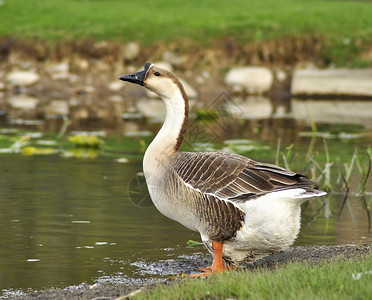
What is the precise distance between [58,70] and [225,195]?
18.6m

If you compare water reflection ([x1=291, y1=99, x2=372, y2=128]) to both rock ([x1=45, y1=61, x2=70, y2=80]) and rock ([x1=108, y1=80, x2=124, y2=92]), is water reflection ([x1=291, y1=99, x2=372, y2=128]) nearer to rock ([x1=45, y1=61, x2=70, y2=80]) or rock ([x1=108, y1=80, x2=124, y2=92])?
rock ([x1=108, y1=80, x2=124, y2=92])

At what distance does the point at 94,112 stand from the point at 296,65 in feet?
26.0

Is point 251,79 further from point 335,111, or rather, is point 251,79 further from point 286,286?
point 286,286

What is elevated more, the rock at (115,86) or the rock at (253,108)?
the rock at (115,86)

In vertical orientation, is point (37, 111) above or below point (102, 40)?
below

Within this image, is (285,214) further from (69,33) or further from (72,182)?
(69,33)

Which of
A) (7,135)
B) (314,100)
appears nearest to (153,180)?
(7,135)

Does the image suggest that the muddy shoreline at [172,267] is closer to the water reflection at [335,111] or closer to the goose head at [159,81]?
the goose head at [159,81]

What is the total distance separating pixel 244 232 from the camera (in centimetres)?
645

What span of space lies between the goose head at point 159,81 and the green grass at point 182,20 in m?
17.7

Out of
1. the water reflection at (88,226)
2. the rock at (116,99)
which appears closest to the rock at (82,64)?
the rock at (116,99)

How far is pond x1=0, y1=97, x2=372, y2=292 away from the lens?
6.89 metres

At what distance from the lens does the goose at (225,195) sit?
6312 millimetres

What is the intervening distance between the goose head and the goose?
10 millimetres
